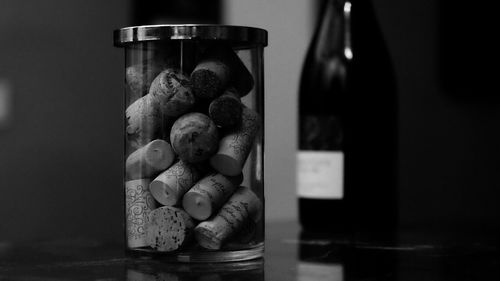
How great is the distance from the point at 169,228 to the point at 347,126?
52cm

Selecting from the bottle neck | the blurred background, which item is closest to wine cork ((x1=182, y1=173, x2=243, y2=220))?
the blurred background

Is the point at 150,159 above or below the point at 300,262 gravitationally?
above

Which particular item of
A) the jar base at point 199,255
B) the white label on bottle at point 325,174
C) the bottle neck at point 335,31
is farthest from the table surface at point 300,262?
the bottle neck at point 335,31

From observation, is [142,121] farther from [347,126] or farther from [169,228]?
[347,126]

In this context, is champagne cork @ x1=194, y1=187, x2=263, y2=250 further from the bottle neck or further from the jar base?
the bottle neck

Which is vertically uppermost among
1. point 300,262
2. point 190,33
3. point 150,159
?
point 190,33

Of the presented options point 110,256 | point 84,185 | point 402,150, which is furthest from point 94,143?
point 110,256

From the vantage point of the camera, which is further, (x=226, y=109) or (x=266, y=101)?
(x=266, y=101)

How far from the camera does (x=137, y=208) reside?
2.76ft

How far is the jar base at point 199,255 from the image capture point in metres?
0.83

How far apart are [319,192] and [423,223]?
0.23m

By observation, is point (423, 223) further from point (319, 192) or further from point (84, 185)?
point (84, 185)

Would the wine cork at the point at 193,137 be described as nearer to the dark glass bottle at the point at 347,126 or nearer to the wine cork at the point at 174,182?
the wine cork at the point at 174,182

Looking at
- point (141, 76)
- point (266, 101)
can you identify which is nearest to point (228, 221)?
point (141, 76)
